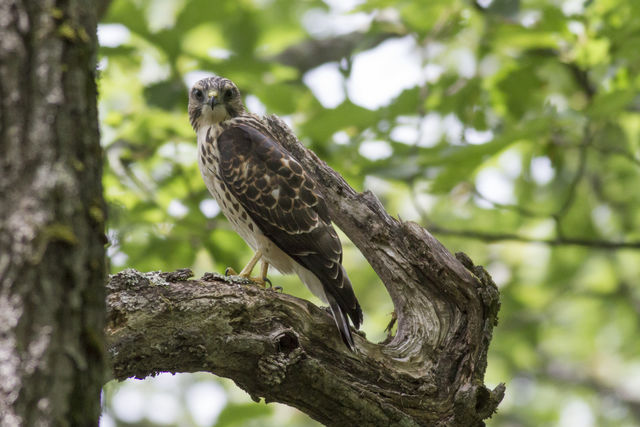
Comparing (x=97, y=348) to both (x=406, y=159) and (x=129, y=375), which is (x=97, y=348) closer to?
(x=129, y=375)

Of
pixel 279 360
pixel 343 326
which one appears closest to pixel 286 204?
pixel 343 326

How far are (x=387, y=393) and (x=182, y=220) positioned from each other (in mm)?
3223

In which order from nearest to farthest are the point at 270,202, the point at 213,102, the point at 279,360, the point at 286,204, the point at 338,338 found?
the point at 279,360
the point at 338,338
the point at 286,204
the point at 270,202
the point at 213,102

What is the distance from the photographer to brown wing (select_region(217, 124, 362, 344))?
5102 mm

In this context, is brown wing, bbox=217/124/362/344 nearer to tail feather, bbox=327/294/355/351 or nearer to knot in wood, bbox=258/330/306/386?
tail feather, bbox=327/294/355/351

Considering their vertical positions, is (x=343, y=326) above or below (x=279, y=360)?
above

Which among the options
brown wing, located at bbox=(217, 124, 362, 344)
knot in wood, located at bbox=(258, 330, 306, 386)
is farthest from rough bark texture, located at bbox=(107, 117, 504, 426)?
brown wing, located at bbox=(217, 124, 362, 344)

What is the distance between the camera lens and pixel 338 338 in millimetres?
4246

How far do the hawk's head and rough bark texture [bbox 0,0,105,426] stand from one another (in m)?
3.99

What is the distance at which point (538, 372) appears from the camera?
12.5m

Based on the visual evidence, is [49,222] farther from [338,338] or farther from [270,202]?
[270,202]

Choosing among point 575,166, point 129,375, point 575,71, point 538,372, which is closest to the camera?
point 129,375

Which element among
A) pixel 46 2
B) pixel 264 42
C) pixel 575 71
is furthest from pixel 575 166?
pixel 46 2

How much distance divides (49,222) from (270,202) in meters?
3.36
